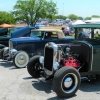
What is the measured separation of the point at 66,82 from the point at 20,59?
372 cm

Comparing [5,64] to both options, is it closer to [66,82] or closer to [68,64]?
[68,64]

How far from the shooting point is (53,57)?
17.7 feet

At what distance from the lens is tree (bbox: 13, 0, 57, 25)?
3067 cm

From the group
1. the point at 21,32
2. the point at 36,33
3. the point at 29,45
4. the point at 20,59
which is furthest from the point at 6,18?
the point at 20,59

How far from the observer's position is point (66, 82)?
5.02 m

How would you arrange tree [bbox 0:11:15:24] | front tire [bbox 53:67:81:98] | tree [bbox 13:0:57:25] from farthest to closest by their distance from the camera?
tree [bbox 13:0:57:25] → tree [bbox 0:11:15:24] → front tire [bbox 53:67:81:98]

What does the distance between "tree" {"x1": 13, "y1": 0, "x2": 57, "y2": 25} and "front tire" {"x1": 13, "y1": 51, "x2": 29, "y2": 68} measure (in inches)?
895

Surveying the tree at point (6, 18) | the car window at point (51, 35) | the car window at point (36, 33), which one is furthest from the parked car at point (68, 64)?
the tree at point (6, 18)

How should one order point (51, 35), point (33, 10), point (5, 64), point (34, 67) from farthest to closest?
point (33, 10)
point (51, 35)
point (5, 64)
point (34, 67)

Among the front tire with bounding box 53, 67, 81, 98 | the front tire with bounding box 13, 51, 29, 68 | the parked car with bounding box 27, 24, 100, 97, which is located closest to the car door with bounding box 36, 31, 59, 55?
the front tire with bounding box 13, 51, 29, 68

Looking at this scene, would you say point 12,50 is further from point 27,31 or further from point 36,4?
point 36,4

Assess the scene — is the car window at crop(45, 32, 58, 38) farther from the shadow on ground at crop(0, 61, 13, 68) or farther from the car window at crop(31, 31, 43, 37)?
the shadow on ground at crop(0, 61, 13, 68)

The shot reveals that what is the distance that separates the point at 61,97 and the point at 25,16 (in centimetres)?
2721

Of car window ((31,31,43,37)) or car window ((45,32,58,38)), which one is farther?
car window ((31,31,43,37))
